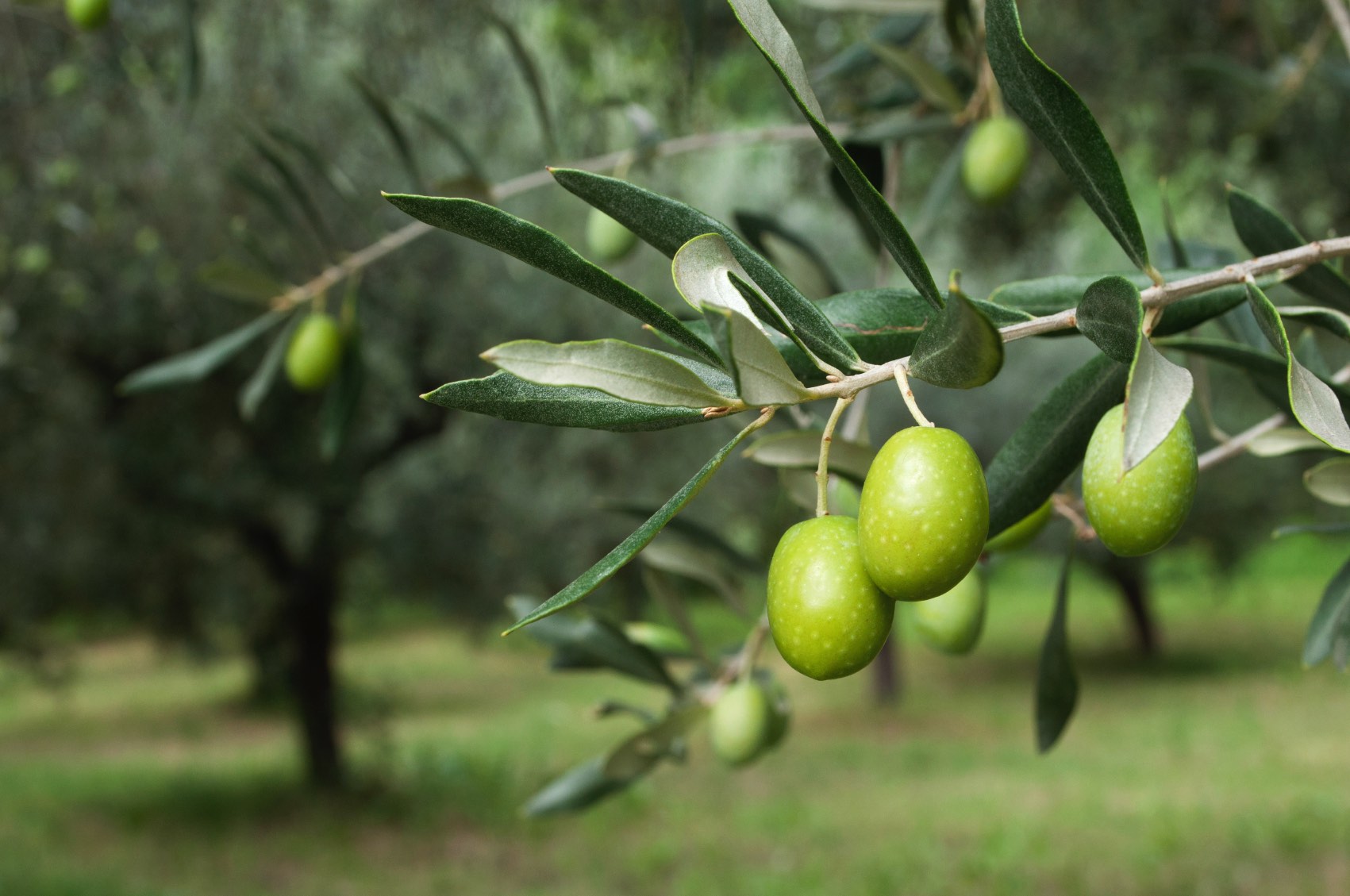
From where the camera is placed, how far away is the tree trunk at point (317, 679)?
8.59 meters

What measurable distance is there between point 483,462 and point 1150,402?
25.5ft

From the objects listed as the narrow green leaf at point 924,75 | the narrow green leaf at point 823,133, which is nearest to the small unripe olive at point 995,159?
the narrow green leaf at point 924,75

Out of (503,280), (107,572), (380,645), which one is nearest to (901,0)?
(503,280)

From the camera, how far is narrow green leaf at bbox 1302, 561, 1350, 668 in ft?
3.15

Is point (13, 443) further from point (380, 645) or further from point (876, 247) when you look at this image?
point (380, 645)

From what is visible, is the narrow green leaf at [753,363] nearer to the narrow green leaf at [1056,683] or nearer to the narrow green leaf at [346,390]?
the narrow green leaf at [1056,683]

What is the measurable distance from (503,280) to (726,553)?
6.07 metres

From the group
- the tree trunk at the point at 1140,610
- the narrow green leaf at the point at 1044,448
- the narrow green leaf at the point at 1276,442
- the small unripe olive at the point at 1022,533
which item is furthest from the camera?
the tree trunk at the point at 1140,610

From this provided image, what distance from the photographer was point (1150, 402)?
49 centimetres

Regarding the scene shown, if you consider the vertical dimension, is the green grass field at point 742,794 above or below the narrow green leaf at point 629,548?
below

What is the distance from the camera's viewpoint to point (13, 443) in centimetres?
554

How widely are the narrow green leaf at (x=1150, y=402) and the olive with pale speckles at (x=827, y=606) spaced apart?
0.48ft

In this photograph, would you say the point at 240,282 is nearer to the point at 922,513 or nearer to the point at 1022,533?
the point at 1022,533

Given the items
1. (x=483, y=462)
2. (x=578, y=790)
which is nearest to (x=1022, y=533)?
(x=578, y=790)
